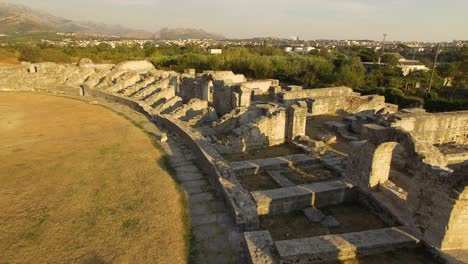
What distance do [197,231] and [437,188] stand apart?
17.4ft

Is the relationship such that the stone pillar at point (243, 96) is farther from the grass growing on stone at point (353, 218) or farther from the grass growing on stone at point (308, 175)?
the grass growing on stone at point (353, 218)

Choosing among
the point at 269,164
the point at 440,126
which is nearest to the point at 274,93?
the point at 440,126

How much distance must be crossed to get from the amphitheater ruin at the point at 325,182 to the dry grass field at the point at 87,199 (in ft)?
2.98

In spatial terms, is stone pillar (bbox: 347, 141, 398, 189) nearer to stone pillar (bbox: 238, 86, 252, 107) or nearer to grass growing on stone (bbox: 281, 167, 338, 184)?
grass growing on stone (bbox: 281, 167, 338, 184)

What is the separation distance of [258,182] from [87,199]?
195 inches

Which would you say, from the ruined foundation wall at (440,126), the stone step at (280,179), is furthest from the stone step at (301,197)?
the ruined foundation wall at (440,126)

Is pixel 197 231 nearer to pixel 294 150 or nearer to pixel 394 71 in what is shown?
pixel 294 150

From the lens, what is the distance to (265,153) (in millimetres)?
12203

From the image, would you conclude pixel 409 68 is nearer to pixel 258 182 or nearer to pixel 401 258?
pixel 258 182

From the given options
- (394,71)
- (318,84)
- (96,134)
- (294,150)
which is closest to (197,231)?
(294,150)

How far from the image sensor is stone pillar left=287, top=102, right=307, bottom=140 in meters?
13.0

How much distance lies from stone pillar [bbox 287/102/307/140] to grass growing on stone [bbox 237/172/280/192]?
3.68 meters

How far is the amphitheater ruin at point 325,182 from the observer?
243 inches

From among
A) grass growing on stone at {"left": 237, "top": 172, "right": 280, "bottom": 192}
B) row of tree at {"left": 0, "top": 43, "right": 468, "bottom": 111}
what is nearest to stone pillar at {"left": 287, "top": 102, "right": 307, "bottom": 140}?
grass growing on stone at {"left": 237, "top": 172, "right": 280, "bottom": 192}
